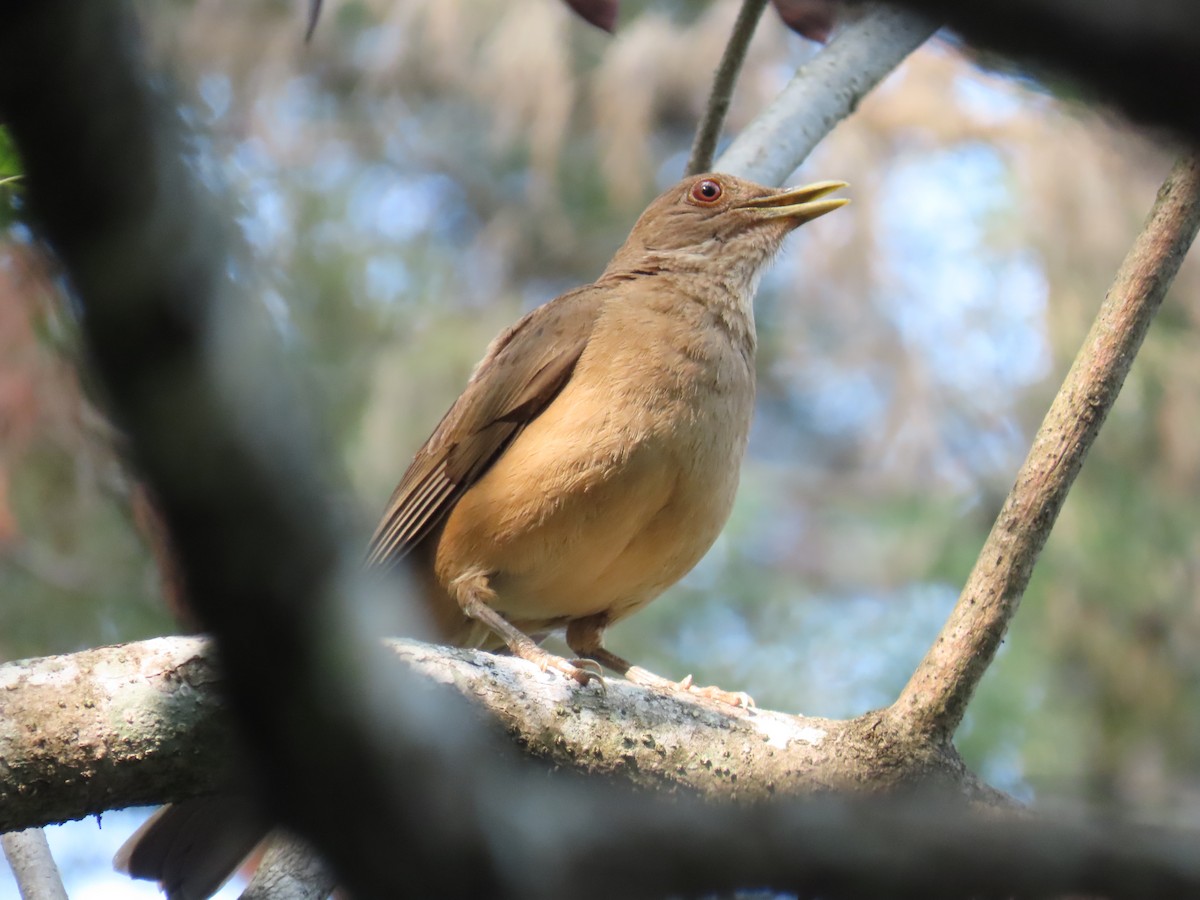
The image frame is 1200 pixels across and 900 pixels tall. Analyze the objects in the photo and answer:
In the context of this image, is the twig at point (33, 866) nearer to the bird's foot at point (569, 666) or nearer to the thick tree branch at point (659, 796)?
the thick tree branch at point (659, 796)

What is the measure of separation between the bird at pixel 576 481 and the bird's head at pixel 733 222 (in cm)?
9

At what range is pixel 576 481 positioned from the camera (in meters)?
4.49

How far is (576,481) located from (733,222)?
71.8 inches

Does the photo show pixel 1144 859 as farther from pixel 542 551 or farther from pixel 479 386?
pixel 479 386

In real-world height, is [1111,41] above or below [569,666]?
below

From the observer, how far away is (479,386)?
5.21 m

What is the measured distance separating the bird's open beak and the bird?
0.09 m

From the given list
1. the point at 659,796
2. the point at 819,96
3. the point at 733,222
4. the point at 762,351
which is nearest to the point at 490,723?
the point at 659,796

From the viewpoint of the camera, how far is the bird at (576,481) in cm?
448

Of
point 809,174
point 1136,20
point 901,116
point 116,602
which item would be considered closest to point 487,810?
point 1136,20

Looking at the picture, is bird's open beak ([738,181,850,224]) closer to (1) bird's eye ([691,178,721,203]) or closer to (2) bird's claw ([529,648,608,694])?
(1) bird's eye ([691,178,721,203])

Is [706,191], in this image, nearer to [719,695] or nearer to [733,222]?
[733,222]

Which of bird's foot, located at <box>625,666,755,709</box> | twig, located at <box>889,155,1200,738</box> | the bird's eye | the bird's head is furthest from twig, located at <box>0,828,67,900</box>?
the bird's eye

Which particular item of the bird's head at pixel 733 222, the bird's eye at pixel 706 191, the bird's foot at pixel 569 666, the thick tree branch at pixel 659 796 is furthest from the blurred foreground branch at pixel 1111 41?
the bird's eye at pixel 706 191
